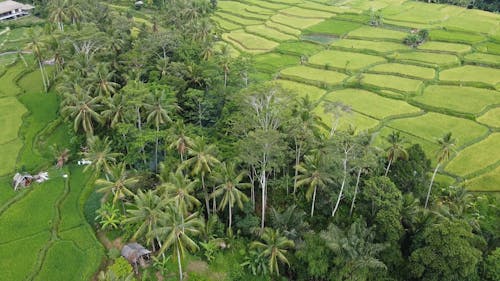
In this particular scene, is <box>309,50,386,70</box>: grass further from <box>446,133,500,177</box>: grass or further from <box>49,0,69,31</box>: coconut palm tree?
<box>49,0,69,31</box>: coconut palm tree

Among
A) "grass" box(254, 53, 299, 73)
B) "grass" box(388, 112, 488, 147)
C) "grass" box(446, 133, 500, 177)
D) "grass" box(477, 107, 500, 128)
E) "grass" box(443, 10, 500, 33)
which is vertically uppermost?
"grass" box(443, 10, 500, 33)

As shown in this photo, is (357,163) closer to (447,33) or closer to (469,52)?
(469,52)

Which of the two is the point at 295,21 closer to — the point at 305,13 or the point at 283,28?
the point at 283,28

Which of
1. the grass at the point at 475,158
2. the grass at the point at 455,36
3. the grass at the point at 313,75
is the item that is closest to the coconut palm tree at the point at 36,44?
the grass at the point at 313,75

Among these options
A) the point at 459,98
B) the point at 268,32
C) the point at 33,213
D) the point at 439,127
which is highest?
the point at 268,32

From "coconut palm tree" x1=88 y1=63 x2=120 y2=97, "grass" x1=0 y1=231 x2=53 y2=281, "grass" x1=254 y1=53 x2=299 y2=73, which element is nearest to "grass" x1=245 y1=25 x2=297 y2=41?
"grass" x1=254 y1=53 x2=299 y2=73

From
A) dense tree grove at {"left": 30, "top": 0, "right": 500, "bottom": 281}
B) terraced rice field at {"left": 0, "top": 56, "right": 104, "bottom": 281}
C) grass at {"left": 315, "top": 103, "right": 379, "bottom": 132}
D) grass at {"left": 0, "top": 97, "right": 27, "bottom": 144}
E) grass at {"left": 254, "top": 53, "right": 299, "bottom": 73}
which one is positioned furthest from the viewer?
grass at {"left": 254, "top": 53, "right": 299, "bottom": 73}

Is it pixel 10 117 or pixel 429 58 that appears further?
pixel 429 58

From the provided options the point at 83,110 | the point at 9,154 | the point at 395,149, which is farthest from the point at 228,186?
the point at 9,154
